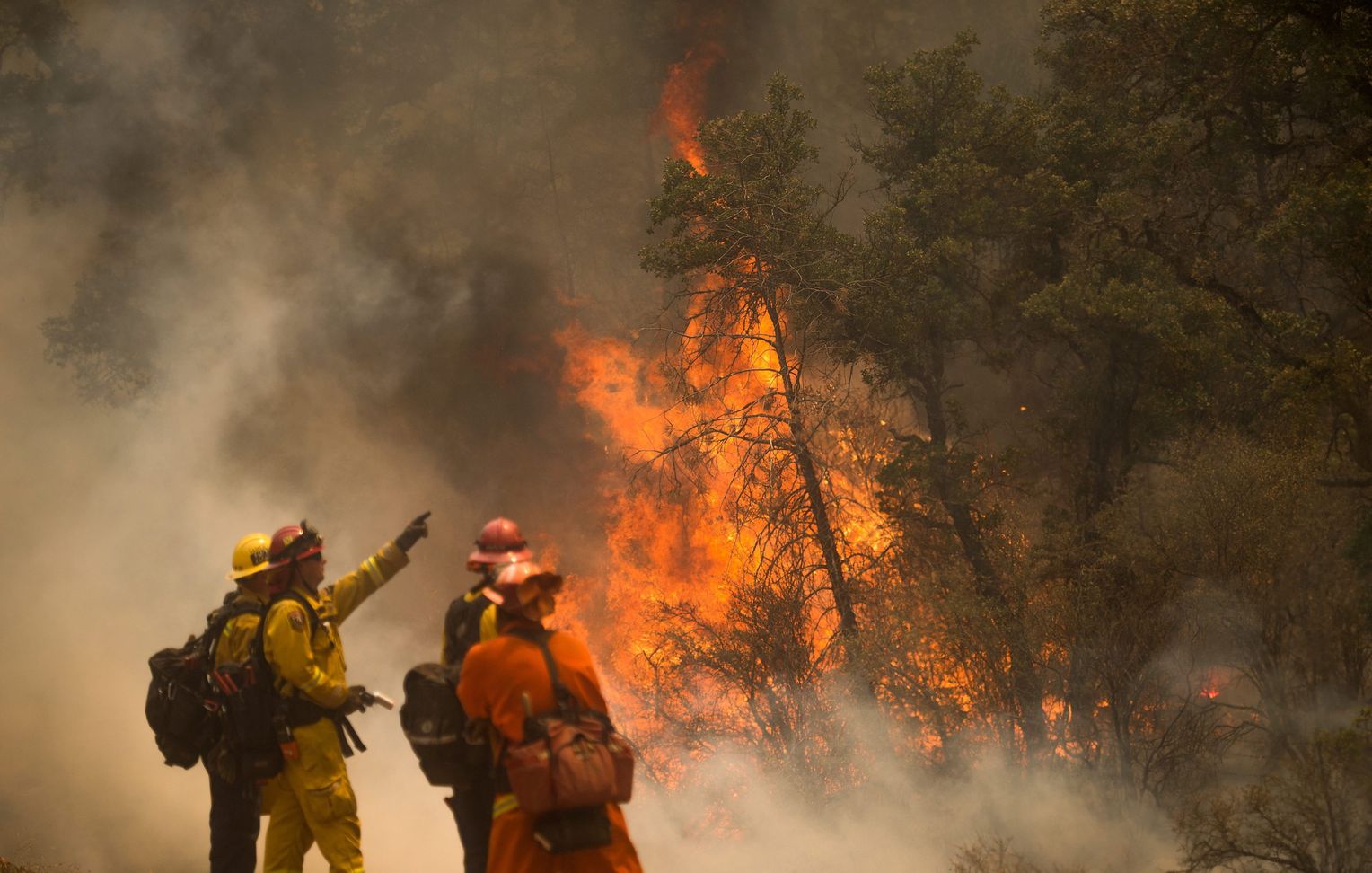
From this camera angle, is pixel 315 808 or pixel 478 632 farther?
pixel 315 808

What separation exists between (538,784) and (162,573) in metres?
12.8

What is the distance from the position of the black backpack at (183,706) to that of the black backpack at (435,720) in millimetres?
1793

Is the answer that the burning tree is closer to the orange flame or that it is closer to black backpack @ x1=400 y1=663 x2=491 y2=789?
the orange flame

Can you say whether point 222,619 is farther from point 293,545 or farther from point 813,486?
point 813,486

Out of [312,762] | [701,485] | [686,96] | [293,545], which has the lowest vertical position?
[312,762]

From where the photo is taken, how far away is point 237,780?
6.72 m

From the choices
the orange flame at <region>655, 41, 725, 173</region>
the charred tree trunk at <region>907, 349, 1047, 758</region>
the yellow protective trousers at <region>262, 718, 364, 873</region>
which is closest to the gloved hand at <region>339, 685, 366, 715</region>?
the yellow protective trousers at <region>262, 718, 364, 873</region>

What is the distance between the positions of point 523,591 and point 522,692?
0.41 metres

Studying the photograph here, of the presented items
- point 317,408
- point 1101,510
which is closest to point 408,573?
point 317,408

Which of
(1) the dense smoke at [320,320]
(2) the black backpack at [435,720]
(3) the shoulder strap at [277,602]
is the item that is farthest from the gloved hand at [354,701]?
(1) the dense smoke at [320,320]

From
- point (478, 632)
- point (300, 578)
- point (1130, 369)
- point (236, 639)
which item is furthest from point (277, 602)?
point (1130, 369)

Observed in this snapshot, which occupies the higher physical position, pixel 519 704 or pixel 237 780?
pixel 237 780

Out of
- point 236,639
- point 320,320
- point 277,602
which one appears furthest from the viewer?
point 320,320

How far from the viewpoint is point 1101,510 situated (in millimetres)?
14938
